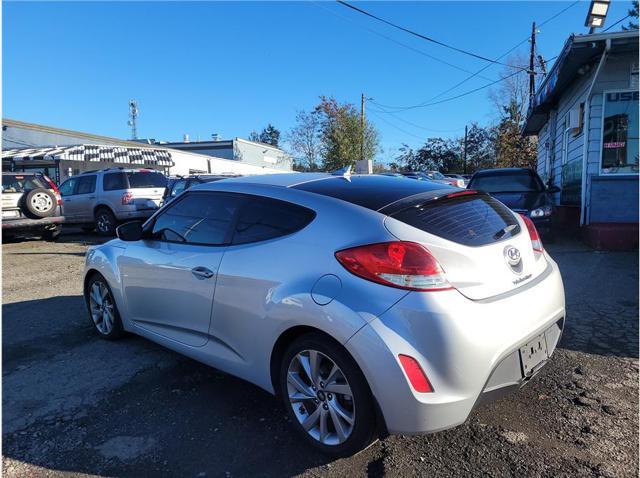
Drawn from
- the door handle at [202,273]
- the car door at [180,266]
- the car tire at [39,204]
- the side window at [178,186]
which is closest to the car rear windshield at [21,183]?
the car tire at [39,204]

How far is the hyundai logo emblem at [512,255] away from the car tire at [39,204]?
1137 centimetres

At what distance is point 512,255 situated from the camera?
277 centimetres

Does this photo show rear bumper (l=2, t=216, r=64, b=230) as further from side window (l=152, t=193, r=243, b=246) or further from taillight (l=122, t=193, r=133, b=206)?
side window (l=152, t=193, r=243, b=246)

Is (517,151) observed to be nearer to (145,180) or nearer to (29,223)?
(145,180)

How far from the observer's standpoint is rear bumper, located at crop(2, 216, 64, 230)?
35.3 ft

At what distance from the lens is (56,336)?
15.7 feet

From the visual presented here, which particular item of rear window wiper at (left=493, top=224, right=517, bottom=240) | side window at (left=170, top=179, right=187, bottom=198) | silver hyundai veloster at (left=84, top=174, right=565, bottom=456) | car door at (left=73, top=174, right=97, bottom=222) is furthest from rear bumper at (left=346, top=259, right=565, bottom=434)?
car door at (left=73, top=174, right=97, bottom=222)

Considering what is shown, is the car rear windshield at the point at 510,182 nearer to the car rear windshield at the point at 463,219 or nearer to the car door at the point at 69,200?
the car rear windshield at the point at 463,219

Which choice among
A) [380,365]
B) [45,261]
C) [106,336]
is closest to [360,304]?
[380,365]

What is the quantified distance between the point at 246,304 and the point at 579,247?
26.9ft

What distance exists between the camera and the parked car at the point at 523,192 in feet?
29.8

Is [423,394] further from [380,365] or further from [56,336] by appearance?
[56,336]

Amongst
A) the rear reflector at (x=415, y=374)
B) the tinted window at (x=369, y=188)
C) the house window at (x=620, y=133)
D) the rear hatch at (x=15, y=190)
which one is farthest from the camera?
the rear hatch at (x=15, y=190)

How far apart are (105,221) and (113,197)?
31.3 inches
